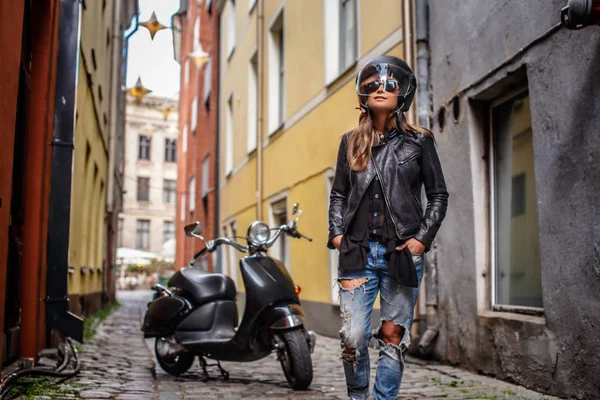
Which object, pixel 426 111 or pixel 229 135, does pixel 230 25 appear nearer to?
pixel 229 135

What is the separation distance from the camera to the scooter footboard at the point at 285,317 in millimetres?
5438

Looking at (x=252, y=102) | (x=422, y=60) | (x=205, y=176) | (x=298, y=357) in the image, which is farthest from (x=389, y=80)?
(x=205, y=176)

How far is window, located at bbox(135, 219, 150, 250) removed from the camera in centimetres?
5450

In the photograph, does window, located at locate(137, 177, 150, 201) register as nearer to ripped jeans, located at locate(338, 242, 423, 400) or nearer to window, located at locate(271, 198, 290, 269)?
window, located at locate(271, 198, 290, 269)

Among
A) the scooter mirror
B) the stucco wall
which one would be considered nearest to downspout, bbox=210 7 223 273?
the scooter mirror

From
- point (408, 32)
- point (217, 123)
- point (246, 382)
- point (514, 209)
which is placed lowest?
point (246, 382)

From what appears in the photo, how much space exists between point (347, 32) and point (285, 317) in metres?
6.14

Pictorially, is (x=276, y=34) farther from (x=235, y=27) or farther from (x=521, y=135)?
(x=521, y=135)

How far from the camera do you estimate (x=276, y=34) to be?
Result: 1478 centimetres

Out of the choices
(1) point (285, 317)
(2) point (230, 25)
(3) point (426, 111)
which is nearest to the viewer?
(1) point (285, 317)

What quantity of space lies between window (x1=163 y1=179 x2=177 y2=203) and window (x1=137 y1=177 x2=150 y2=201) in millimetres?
1210

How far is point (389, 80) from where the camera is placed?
3.69 meters

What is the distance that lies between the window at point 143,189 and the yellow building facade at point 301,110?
123 ft

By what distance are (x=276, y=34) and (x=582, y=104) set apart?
10.7m
